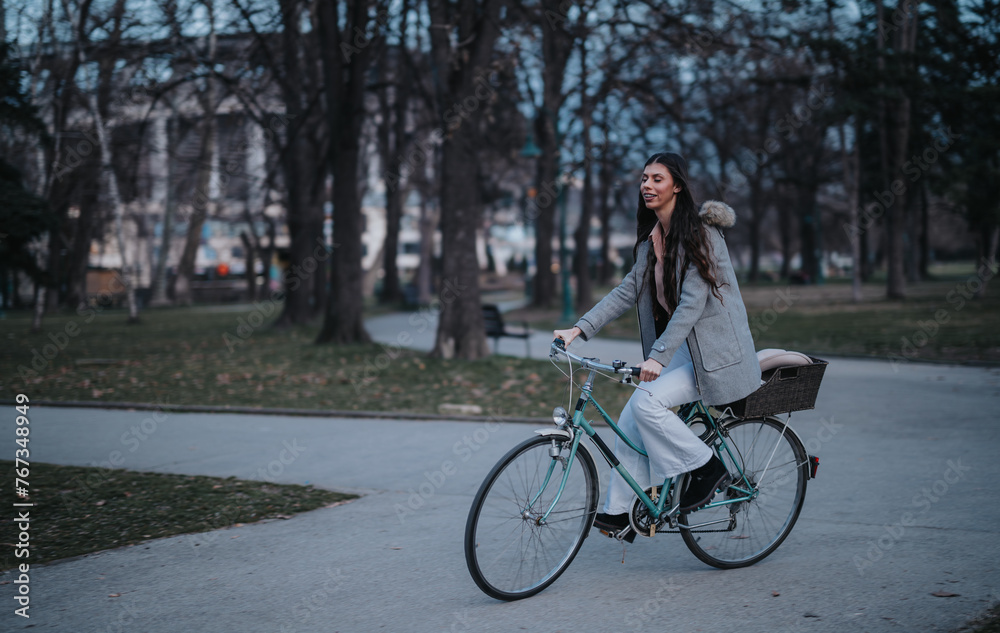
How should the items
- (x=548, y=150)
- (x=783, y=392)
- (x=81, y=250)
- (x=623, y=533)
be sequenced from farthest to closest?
1. (x=81, y=250)
2. (x=548, y=150)
3. (x=783, y=392)
4. (x=623, y=533)

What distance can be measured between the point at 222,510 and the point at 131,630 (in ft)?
5.91

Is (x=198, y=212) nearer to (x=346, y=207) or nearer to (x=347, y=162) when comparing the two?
(x=346, y=207)

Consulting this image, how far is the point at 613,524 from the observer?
412cm

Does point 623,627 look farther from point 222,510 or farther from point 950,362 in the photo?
point 950,362

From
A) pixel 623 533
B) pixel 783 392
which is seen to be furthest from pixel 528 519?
pixel 783 392

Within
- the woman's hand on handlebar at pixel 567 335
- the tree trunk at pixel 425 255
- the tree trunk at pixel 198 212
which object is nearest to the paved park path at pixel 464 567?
the woman's hand on handlebar at pixel 567 335

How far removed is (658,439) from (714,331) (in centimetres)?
57

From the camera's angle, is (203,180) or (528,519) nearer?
(528,519)

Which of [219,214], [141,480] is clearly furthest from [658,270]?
[219,214]

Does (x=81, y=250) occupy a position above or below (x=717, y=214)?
above

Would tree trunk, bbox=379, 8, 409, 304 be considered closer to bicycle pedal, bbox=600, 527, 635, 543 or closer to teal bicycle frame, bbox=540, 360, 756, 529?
teal bicycle frame, bbox=540, 360, 756, 529

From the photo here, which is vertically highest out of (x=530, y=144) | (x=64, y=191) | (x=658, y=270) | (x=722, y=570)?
(x=530, y=144)

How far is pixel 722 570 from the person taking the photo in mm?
4355

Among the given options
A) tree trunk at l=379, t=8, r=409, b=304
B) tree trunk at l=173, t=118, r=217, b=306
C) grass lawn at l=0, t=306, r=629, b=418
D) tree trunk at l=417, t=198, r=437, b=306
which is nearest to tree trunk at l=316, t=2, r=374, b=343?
grass lawn at l=0, t=306, r=629, b=418
